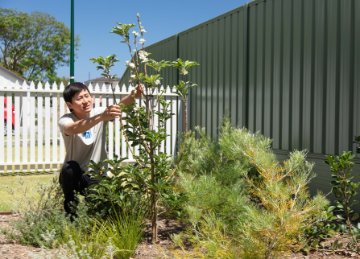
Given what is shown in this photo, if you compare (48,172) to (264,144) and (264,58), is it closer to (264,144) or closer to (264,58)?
(264,58)

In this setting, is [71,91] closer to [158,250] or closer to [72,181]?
[72,181]

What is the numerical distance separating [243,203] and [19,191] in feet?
10.9

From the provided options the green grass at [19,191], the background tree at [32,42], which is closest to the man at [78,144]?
the green grass at [19,191]

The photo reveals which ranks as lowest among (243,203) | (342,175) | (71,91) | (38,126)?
(243,203)

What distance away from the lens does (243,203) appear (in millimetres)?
3525

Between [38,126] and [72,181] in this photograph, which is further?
[38,126]

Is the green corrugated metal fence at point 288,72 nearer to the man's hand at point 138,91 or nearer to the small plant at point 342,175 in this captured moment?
the small plant at point 342,175

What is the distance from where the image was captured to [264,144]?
4328 mm

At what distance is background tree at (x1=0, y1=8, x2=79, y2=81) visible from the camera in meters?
49.9

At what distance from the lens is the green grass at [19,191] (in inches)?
165

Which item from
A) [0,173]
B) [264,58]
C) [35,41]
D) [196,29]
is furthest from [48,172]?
[35,41]

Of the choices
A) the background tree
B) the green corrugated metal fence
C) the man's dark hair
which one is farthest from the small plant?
the background tree

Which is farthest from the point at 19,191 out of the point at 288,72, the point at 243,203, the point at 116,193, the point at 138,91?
the point at 288,72

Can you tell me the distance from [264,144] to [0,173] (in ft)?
21.3
